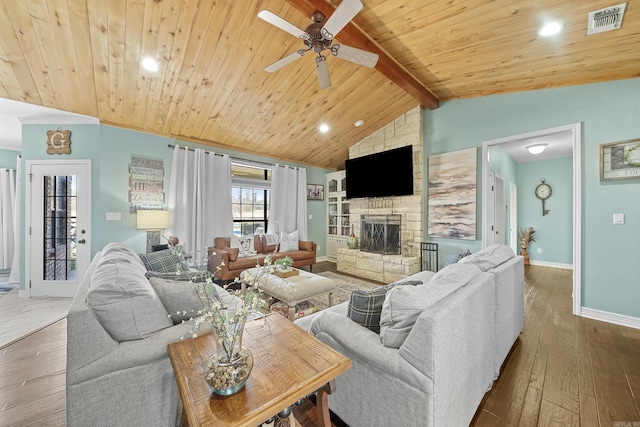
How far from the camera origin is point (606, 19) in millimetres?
2066

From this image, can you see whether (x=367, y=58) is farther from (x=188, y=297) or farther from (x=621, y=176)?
(x=621, y=176)

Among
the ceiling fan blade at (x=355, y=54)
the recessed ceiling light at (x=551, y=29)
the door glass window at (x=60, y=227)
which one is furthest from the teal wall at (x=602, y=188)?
the door glass window at (x=60, y=227)

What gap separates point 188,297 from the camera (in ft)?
4.80

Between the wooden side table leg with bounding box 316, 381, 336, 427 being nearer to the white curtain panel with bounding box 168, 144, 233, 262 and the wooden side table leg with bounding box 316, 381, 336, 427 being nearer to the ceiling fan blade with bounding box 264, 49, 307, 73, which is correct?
the ceiling fan blade with bounding box 264, 49, 307, 73

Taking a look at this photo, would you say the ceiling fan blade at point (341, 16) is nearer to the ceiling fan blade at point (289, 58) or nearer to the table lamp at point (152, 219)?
the ceiling fan blade at point (289, 58)

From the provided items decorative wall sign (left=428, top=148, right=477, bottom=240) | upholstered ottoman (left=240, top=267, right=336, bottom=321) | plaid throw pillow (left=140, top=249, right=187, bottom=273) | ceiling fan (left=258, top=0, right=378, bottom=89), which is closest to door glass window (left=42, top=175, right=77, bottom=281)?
plaid throw pillow (left=140, top=249, right=187, bottom=273)

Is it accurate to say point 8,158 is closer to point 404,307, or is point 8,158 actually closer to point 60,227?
point 60,227

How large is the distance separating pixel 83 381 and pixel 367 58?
295cm

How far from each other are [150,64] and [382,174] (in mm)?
3839

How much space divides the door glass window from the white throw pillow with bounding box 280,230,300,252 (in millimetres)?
3372

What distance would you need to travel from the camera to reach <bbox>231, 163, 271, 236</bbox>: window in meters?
5.23

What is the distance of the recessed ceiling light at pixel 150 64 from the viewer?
2.71 m

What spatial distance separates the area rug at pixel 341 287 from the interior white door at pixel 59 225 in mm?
3601

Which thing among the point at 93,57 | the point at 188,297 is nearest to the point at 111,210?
the point at 93,57
